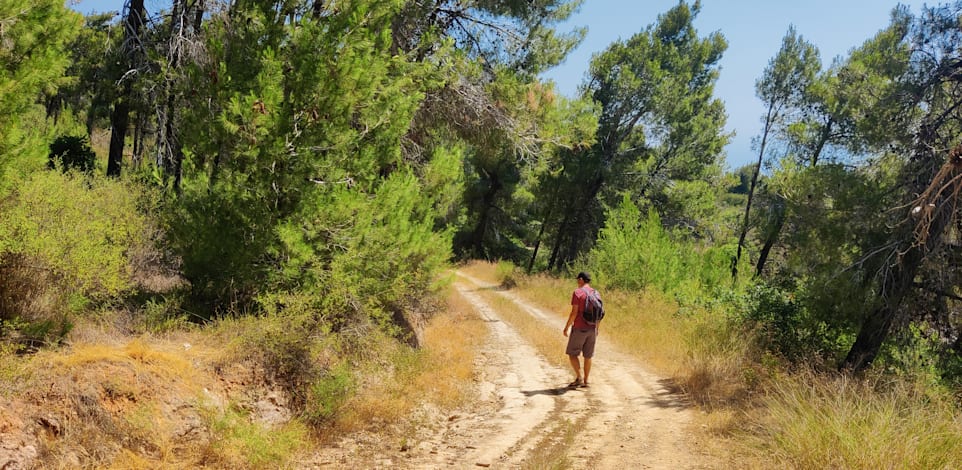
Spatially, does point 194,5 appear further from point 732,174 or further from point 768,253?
point 732,174

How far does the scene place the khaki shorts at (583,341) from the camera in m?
8.52

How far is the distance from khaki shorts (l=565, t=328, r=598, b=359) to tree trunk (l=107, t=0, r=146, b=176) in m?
8.92

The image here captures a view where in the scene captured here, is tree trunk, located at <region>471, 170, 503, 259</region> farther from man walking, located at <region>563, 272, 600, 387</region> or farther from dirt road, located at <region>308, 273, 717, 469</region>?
man walking, located at <region>563, 272, 600, 387</region>

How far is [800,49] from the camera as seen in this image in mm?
24969

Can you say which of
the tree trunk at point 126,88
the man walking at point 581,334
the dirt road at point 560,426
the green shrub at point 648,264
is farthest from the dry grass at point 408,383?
the green shrub at point 648,264

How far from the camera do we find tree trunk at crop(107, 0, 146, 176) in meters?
10.2

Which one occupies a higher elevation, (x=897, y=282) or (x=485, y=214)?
(x=485, y=214)

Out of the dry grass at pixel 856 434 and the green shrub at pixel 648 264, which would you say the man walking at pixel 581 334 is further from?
the green shrub at pixel 648 264

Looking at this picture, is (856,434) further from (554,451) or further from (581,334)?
(581,334)

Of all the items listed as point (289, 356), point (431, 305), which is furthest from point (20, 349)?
point (431, 305)

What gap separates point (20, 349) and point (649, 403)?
293 inches

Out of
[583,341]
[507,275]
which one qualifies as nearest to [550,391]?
[583,341]

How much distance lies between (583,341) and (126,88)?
1005 cm

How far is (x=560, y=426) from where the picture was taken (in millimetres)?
6773
